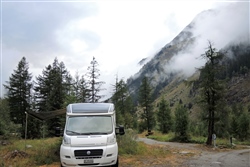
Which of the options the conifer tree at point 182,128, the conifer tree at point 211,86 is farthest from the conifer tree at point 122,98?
the conifer tree at point 211,86

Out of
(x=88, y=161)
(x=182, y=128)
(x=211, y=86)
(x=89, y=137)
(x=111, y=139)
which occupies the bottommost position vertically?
(x=182, y=128)

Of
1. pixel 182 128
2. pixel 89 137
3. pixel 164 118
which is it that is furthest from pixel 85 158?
pixel 164 118

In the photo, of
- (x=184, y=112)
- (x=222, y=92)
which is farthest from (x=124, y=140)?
(x=184, y=112)

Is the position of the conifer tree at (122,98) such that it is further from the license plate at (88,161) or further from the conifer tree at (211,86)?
the license plate at (88,161)

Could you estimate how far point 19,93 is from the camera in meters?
42.8

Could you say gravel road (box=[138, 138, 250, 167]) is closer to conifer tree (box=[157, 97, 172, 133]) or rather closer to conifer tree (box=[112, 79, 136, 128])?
conifer tree (box=[112, 79, 136, 128])

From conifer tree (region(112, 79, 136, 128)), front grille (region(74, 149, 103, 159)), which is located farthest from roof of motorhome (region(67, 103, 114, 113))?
conifer tree (region(112, 79, 136, 128))

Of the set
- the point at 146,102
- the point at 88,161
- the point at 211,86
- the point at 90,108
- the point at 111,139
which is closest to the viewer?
the point at 88,161

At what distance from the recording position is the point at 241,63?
185875mm

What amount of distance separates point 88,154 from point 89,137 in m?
0.69

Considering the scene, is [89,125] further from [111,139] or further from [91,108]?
[111,139]

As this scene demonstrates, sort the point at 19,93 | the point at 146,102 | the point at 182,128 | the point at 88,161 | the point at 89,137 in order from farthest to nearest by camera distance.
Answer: the point at 146,102
the point at 19,93
the point at 182,128
the point at 89,137
the point at 88,161

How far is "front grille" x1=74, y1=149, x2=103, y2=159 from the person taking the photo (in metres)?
10.0

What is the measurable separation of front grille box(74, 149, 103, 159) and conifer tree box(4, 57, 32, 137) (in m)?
34.0
